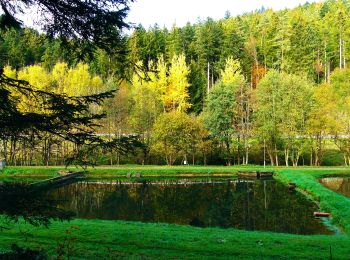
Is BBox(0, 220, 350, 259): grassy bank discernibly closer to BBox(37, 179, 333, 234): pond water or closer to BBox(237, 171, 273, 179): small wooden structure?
BBox(37, 179, 333, 234): pond water

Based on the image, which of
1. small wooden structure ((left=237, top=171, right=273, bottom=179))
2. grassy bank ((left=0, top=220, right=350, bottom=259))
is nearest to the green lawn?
grassy bank ((left=0, top=220, right=350, bottom=259))

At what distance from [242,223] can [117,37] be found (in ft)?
50.8

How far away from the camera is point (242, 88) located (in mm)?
54094

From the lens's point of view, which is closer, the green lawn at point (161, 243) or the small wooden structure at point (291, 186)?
the green lawn at point (161, 243)

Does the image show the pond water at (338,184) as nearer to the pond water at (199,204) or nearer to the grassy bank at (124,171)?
the grassy bank at (124,171)

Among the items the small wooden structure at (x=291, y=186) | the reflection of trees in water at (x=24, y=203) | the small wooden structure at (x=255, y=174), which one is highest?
the reflection of trees in water at (x=24, y=203)

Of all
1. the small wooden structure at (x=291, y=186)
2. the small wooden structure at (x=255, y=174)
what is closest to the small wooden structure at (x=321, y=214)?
the small wooden structure at (x=291, y=186)

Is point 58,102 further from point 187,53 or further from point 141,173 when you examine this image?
point 187,53

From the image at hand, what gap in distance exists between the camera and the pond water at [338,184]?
32.1 metres

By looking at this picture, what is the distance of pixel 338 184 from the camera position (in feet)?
117

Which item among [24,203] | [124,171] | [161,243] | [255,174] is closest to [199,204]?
[161,243]

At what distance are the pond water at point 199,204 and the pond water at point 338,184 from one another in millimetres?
3710

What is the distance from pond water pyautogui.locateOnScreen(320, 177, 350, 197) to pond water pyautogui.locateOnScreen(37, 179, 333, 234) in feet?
12.2

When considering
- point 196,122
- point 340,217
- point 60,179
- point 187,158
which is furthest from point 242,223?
point 187,158
